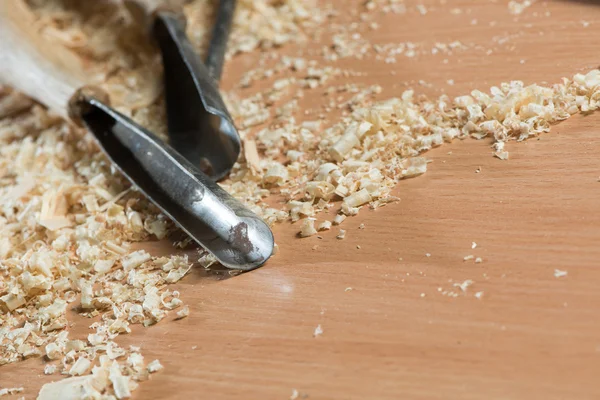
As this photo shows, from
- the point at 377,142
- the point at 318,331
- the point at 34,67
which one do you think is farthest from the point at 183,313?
the point at 34,67

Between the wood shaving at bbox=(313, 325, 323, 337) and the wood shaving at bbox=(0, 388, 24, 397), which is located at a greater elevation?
the wood shaving at bbox=(313, 325, 323, 337)

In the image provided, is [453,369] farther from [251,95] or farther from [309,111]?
[251,95]

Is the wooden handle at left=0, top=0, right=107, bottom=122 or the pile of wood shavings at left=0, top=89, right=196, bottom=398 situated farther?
the wooden handle at left=0, top=0, right=107, bottom=122

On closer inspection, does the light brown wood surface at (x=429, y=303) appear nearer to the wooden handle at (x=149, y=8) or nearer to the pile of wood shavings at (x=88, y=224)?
the pile of wood shavings at (x=88, y=224)

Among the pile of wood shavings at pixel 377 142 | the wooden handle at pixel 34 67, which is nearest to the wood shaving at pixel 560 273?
the pile of wood shavings at pixel 377 142

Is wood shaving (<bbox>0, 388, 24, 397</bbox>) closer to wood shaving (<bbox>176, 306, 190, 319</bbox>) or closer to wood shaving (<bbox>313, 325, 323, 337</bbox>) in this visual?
wood shaving (<bbox>176, 306, 190, 319</bbox>)

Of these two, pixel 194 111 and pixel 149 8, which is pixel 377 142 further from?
pixel 149 8

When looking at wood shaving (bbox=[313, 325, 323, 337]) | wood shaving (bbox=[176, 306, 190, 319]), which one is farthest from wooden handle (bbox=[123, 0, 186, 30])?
wood shaving (bbox=[313, 325, 323, 337])
